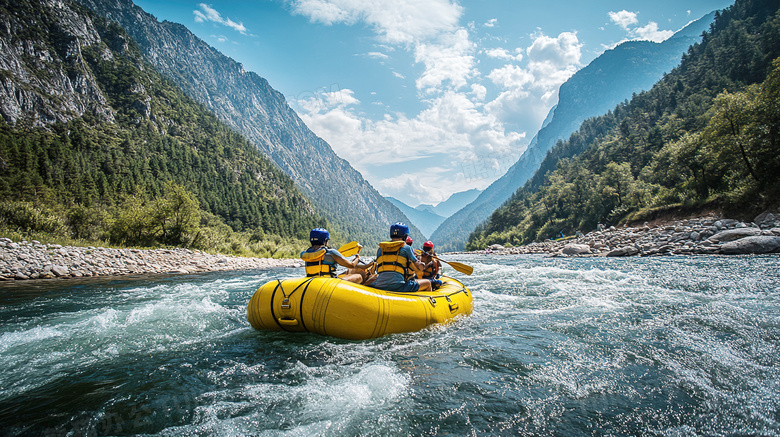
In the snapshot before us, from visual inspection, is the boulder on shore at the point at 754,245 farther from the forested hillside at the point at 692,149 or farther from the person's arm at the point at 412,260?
the person's arm at the point at 412,260

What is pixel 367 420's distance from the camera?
10.6 ft

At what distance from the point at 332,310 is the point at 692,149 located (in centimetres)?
3855

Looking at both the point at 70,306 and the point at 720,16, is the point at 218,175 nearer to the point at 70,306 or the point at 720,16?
the point at 70,306

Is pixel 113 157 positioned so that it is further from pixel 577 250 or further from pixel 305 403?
pixel 305 403

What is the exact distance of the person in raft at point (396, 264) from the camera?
684 centimetres

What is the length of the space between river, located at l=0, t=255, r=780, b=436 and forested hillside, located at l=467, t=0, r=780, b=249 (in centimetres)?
2393

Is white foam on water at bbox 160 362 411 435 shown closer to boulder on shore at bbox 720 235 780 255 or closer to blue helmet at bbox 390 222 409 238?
blue helmet at bbox 390 222 409 238

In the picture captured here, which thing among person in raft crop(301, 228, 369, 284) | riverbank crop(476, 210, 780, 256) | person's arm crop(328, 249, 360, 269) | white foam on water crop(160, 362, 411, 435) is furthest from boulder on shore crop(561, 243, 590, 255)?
white foam on water crop(160, 362, 411, 435)

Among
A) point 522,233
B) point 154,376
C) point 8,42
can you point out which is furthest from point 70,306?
point 8,42

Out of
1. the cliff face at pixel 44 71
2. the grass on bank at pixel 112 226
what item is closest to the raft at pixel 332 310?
the grass on bank at pixel 112 226

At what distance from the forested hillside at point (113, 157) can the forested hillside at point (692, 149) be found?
45.6 metres

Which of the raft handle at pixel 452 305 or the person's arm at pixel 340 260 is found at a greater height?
the person's arm at pixel 340 260

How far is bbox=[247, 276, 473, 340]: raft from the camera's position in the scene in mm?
5703

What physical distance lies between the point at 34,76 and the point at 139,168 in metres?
45.6
